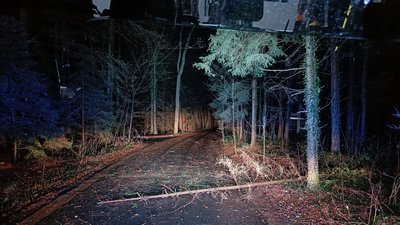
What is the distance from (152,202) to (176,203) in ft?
2.09

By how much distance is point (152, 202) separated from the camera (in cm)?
775

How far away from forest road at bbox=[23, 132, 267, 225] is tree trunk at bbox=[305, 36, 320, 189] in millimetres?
2084

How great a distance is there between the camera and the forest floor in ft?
21.5

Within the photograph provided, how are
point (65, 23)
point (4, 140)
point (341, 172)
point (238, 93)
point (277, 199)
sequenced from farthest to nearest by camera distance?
point (238, 93), point (65, 23), point (4, 140), point (341, 172), point (277, 199)

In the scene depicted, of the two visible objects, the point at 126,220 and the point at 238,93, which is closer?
the point at 126,220

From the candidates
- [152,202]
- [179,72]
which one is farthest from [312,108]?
[179,72]

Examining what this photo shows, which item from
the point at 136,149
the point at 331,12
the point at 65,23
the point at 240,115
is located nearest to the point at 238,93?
the point at 240,115

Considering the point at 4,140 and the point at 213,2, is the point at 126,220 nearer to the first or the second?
the point at 213,2

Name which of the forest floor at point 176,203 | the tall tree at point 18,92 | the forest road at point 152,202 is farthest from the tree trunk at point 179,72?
the forest floor at point 176,203

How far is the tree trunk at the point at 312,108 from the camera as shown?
834cm

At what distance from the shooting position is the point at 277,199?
7.84m

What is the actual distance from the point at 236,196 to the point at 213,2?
6552 mm

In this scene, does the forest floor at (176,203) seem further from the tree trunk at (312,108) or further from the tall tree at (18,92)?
the tall tree at (18,92)

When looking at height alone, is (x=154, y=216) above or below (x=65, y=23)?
below
